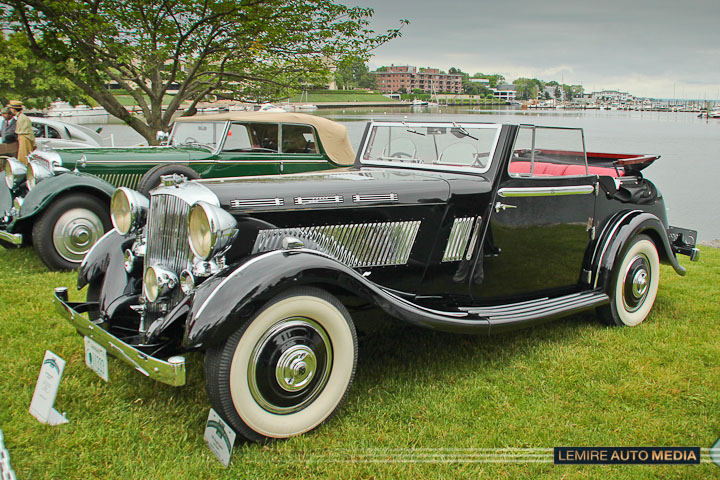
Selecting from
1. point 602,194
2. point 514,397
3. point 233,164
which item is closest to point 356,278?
point 514,397

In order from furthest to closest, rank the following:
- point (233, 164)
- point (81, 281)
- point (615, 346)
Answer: point (233, 164) → point (615, 346) → point (81, 281)

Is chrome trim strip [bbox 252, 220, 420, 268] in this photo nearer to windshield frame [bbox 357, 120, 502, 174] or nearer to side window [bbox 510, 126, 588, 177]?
windshield frame [bbox 357, 120, 502, 174]

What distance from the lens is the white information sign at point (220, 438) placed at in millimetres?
2445

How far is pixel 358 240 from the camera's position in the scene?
10.7 feet

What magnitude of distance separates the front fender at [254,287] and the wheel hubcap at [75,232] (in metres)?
4.12

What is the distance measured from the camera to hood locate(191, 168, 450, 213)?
9.58 ft

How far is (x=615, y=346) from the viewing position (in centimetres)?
400

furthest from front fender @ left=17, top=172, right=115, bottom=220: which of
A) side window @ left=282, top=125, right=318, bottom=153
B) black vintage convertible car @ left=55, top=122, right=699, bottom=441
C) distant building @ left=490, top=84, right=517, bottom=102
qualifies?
distant building @ left=490, top=84, right=517, bottom=102

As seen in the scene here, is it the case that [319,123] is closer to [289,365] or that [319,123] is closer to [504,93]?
[504,93]

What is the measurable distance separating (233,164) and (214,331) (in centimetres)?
575

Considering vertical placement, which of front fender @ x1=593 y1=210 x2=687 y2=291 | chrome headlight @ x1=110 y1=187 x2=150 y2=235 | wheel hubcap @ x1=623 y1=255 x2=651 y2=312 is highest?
chrome headlight @ x1=110 y1=187 x2=150 y2=235

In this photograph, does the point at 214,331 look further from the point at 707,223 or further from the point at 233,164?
the point at 707,223

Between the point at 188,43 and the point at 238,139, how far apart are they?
10.1 ft

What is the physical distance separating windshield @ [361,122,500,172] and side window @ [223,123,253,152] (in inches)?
153
